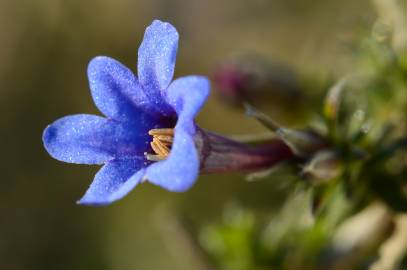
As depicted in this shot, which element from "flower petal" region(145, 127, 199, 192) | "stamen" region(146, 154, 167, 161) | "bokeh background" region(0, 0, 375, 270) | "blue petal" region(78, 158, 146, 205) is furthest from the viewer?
"bokeh background" region(0, 0, 375, 270)

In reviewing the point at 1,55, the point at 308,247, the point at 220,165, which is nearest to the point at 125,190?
the point at 220,165

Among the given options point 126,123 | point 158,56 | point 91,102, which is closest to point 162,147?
point 126,123

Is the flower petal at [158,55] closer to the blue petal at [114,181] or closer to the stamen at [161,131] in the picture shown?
the stamen at [161,131]

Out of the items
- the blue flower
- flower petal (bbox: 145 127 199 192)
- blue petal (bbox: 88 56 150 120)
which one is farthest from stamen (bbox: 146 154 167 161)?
flower petal (bbox: 145 127 199 192)

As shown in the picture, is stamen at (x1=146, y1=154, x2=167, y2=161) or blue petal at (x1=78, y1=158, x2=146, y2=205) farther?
stamen at (x1=146, y1=154, x2=167, y2=161)

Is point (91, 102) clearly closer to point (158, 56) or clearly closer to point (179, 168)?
point (158, 56)

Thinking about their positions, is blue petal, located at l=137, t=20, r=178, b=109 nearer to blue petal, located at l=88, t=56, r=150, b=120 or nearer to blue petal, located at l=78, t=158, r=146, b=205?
blue petal, located at l=88, t=56, r=150, b=120

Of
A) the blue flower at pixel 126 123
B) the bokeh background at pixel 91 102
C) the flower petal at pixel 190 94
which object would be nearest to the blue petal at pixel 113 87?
the blue flower at pixel 126 123
